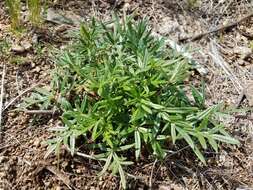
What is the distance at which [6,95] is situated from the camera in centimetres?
228

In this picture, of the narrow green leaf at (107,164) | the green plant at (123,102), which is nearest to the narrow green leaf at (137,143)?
the green plant at (123,102)

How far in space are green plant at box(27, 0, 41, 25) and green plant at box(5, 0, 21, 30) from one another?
6 cm

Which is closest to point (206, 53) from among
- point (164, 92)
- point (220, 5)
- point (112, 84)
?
point (220, 5)

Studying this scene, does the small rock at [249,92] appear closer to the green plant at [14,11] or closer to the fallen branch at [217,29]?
the fallen branch at [217,29]

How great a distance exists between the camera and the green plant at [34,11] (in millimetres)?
2391

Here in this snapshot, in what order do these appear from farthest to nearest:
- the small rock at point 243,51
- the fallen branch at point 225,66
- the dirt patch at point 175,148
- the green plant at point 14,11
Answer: the small rock at point 243,51 → the fallen branch at point 225,66 → the green plant at point 14,11 → the dirt patch at point 175,148

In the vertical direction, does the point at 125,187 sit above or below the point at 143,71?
below

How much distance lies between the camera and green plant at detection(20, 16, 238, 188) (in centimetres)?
204

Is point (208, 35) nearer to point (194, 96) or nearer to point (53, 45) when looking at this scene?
point (194, 96)

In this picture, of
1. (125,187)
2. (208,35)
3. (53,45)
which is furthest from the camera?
(208,35)

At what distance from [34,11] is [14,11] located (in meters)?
0.10

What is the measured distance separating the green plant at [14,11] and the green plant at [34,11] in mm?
63

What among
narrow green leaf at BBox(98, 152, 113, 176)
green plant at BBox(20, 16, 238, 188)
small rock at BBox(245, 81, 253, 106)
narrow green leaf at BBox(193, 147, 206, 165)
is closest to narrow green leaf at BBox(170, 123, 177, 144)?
green plant at BBox(20, 16, 238, 188)

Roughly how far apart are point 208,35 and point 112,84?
849 millimetres
